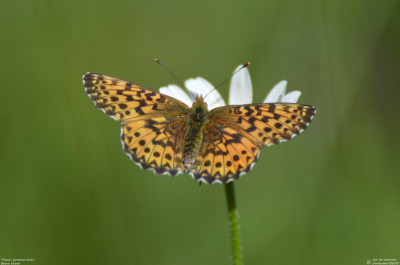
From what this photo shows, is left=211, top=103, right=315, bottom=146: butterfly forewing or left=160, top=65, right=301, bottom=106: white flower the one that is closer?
left=211, top=103, right=315, bottom=146: butterfly forewing

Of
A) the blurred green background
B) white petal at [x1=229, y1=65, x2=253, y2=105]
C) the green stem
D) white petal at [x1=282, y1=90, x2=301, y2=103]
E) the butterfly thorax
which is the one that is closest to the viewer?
the green stem

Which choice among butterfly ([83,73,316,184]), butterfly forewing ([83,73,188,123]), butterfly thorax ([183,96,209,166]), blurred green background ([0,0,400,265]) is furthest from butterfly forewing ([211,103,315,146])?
blurred green background ([0,0,400,265])

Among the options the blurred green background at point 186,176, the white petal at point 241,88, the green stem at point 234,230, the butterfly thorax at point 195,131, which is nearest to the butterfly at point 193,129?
the butterfly thorax at point 195,131

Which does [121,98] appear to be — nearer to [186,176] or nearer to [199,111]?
[199,111]

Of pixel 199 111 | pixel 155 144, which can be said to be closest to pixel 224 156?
pixel 155 144

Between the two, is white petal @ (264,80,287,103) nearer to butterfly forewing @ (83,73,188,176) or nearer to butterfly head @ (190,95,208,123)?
butterfly head @ (190,95,208,123)

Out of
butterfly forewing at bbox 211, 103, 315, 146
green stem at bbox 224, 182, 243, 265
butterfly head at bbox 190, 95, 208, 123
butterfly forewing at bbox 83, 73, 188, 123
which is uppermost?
butterfly forewing at bbox 83, 73, 188, 123
